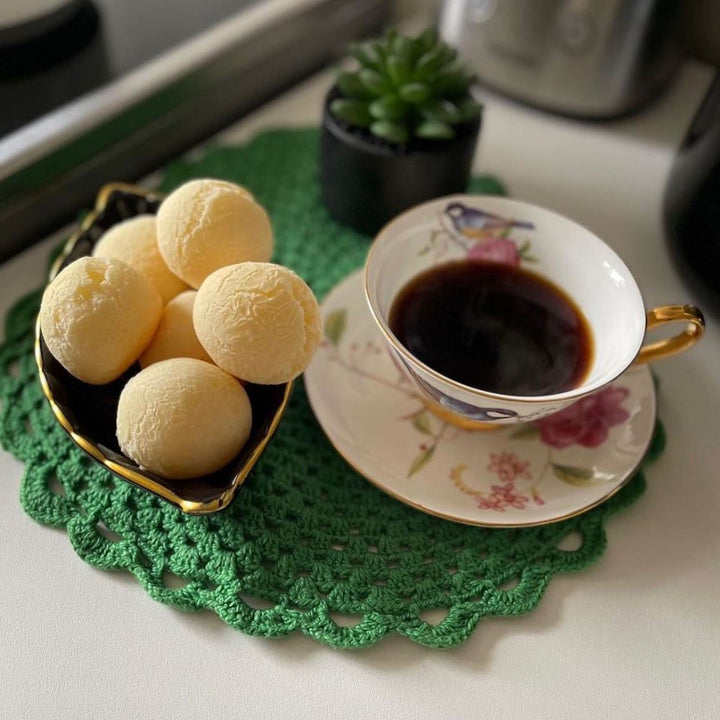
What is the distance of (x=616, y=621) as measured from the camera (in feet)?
1.43

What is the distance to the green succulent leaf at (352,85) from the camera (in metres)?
0.59

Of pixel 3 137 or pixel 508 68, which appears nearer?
pixel 3 137

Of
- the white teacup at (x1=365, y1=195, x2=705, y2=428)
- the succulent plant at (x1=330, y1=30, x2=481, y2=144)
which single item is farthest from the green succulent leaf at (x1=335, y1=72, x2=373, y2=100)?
the white teacup at (x1=365, y1=195, x2=705, y2=428)

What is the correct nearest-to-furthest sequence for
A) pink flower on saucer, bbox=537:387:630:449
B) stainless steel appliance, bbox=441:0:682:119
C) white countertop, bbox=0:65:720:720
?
white countertop, bbox=0:65:720:720 < pink flower on saucer, bbox=537:387:630:449 < stainless steel appliance, bbox=441:0:682:119

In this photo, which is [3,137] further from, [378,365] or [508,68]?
[508,68]

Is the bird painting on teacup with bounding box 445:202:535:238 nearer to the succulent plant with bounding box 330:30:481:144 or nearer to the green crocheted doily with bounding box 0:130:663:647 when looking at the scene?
the succulent plant with bounding box 330:30:481:144

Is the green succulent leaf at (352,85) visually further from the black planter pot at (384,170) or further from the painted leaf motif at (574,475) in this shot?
the painted leaf motif at (574,475)

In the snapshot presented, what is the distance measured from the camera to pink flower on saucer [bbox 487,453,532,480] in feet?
1.59

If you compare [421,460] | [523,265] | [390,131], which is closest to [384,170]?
[390,131]

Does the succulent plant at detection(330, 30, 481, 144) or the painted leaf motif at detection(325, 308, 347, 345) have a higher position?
the succulent plant at detection(330, 30, 481, 144)

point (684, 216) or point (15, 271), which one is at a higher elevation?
point (684, 216)

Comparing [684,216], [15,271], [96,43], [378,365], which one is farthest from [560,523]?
[96,43]

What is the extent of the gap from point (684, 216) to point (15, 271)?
0.51 meters

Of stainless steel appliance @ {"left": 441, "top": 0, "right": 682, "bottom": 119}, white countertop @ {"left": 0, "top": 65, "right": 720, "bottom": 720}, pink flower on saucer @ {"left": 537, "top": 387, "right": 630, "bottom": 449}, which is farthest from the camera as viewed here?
stainless steel appliance @ {"left": 441, "top": 0, "right": 682, "bottom": 119}
